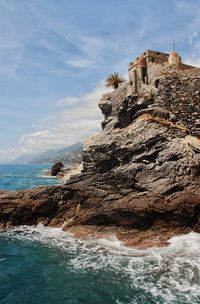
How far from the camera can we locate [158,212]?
2295cm

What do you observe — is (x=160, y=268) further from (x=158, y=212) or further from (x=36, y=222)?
(x=36, y=222)

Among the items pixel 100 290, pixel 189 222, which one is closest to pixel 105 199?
pixel 189 222

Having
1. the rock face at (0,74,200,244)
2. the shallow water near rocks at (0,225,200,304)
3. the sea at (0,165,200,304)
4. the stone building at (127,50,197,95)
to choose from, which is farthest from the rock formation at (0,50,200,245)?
the stone building at (127,50,197,95)

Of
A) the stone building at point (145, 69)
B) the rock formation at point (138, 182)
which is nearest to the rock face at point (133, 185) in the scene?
the rock formation at point (138, 182)

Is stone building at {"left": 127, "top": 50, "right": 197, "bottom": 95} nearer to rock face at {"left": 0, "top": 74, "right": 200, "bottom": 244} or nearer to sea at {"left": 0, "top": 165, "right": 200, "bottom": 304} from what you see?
rock face at {"left": 0, "top": 74, "right": 200, "bottom": 244}

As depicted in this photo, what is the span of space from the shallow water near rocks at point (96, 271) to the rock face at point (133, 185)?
2.00 meters

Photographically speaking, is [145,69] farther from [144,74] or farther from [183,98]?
[183,98]

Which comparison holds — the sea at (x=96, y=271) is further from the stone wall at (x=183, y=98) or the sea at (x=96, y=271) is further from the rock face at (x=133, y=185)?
the stone wall at (x=183, y=98)

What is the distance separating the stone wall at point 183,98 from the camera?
28.2 metres

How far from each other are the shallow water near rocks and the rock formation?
1.92 metres

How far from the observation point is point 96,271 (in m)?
17.3

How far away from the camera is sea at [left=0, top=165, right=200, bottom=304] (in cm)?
1464

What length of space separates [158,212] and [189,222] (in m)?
2.19

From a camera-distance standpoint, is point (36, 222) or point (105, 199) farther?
point (36, 222)
